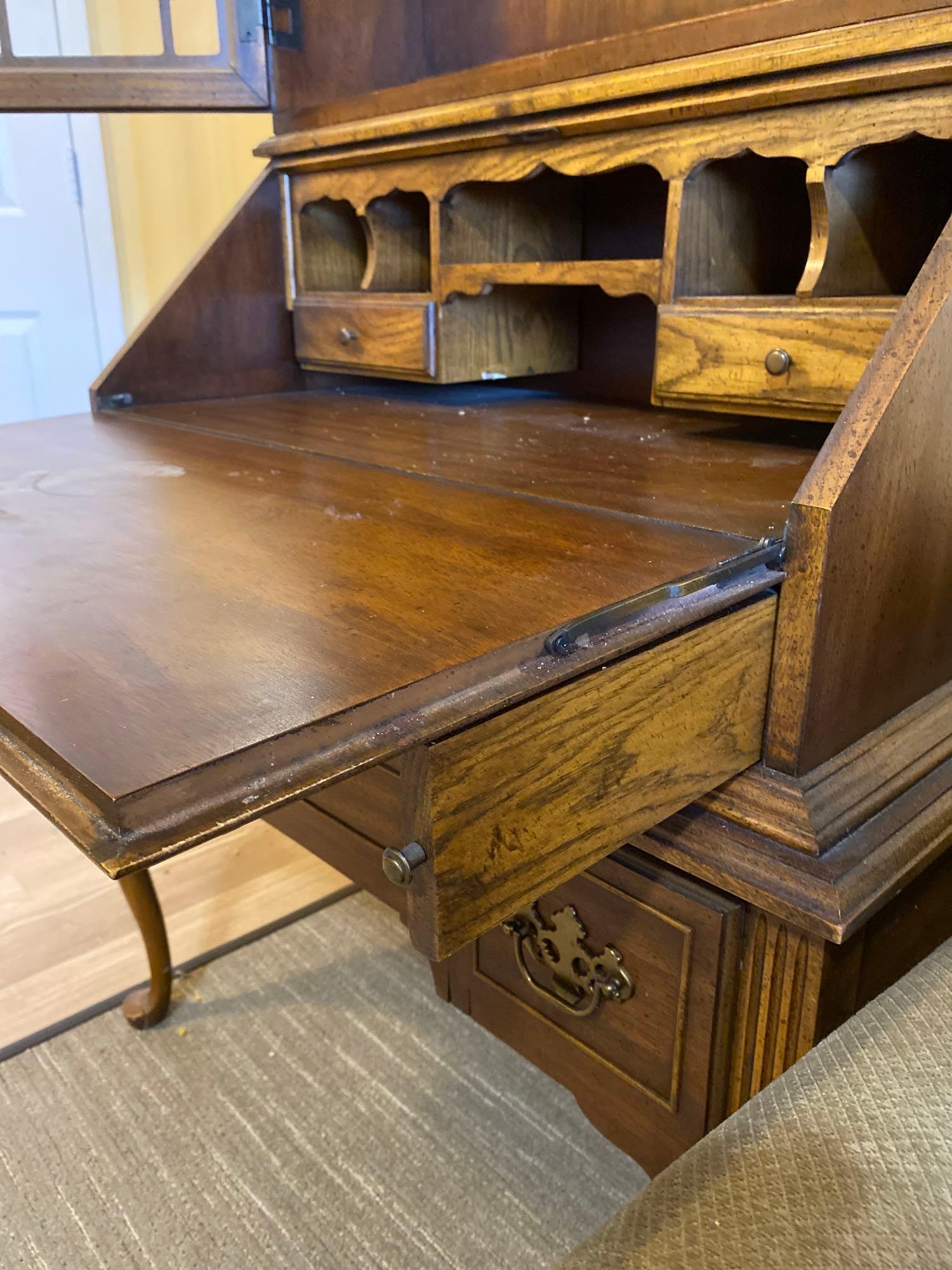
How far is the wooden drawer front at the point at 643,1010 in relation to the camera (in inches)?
29.3

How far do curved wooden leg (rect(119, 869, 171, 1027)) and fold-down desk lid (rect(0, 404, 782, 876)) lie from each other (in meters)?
0.53

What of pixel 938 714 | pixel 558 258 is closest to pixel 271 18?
pixel 558 258

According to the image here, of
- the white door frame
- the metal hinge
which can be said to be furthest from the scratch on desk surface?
the white door frame

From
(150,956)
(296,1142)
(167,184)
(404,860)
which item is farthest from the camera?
(167,184)

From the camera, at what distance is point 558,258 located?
48.1 inches

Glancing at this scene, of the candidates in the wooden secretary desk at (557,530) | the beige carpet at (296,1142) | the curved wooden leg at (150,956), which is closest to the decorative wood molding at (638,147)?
the wooden secretary desk at (557,530)

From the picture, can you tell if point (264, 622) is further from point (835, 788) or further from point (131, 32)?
point (131, 32)

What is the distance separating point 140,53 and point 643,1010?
115 centimetres

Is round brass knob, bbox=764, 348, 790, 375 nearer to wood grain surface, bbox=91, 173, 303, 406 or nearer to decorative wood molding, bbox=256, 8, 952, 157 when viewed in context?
decorative wood molding, bbox=256, 8, 952, 157

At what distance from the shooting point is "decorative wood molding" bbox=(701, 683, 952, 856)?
2.09ft

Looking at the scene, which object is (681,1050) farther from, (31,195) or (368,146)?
(31,195)

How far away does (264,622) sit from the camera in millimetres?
491

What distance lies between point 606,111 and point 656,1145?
Result: 916 mm

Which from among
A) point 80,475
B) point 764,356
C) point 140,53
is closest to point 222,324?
point 140,53
